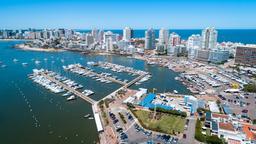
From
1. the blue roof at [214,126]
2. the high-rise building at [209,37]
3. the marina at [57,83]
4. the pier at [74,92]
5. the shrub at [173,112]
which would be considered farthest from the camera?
the high-rise building at [209,37]

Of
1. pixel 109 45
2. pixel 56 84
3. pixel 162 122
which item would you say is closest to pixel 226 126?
pixel 162 122

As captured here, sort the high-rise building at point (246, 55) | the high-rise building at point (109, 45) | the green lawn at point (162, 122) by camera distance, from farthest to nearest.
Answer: the high-rise building at point (109, 45), the high-rise building at point (246, 55), the green lawn at point (162, 122)

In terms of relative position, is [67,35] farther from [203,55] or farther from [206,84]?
[206,84]

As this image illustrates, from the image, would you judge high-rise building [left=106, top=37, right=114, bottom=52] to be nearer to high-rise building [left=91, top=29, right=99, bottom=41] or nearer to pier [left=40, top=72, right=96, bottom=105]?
high-rise building [left=91, top=29, right=99, bottom=41]

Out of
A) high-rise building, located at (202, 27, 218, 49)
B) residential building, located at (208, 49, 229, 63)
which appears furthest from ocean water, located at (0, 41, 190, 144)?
high-rise building, located at (202, 27, 218, 49)

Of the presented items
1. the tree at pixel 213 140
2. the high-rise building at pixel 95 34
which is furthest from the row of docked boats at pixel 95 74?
the high-rise building at pixel 95 34

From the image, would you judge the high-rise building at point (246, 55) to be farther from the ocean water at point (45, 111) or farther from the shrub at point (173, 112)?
the shrub at point (173, 112)

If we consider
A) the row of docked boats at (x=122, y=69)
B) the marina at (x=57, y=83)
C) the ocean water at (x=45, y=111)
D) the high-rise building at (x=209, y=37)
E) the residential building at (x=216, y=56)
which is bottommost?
the ocean water at (x=45, y=111)

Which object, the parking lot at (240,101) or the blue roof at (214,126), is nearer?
the blue roof at (214,126)
